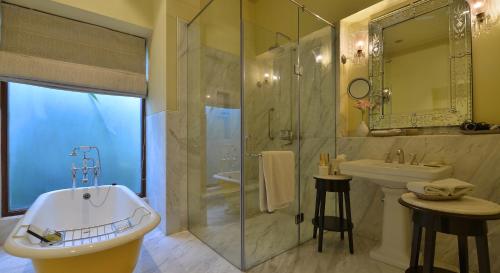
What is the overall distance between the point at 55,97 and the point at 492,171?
4.03 meters

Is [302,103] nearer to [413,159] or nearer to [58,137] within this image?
[413,159]

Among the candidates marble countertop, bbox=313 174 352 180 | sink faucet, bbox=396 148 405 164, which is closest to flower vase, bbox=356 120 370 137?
sink faucet, bbox=396 148 405 164

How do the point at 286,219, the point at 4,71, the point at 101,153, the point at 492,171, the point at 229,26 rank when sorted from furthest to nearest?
the point at 101,153 < the point at 286,219 < the point at 229,26 < the point at 4,71 < the point at 492,171

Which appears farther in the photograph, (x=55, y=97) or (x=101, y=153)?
(x=101, y=153)

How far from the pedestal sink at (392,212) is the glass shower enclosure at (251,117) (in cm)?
66

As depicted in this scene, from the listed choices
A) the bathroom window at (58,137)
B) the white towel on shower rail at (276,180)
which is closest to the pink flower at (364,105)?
the white towel on shower rail at (276,180)

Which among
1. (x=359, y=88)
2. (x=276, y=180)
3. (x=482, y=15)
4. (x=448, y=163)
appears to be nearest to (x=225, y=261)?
(x=276, y=180)

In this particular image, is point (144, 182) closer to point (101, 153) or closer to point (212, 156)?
point (101, 153)

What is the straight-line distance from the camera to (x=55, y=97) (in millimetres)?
2555

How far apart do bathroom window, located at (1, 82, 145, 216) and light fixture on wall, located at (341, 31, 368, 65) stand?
266 cm

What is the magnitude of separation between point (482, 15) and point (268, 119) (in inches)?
74.8

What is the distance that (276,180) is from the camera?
216cm

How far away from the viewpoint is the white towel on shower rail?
208 cm

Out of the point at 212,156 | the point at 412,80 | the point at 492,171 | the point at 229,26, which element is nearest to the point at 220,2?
the point at 229,26
